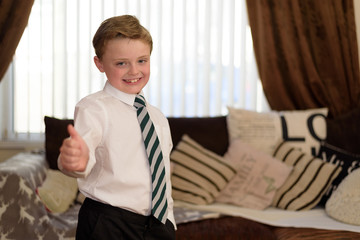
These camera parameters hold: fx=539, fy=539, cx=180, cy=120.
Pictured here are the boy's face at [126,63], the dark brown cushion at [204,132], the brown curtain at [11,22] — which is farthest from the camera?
the brown curtain at [11,22]

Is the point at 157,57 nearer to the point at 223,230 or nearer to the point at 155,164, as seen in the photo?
the point at 223,230

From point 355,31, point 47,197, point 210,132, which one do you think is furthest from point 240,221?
point 355,31

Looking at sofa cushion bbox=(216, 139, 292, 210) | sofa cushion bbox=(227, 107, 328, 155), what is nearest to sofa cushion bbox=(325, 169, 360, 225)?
sofa cushion bbox=(216, 139, 292, 210)

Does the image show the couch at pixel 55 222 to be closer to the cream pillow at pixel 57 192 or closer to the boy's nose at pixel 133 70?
the cream pillow at pixel 57 192

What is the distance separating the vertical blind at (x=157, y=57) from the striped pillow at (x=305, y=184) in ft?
2.87

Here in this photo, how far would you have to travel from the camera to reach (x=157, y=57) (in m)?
3.80

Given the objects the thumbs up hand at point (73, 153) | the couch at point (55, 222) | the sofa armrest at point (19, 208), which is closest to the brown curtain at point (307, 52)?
the couch at point (55, 222)

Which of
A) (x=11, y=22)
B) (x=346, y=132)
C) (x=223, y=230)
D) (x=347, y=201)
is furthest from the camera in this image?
(x=11, y=22)

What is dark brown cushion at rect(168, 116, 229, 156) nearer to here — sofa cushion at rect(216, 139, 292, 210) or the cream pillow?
sofa cushion at rect(216, 139, 292, 210)

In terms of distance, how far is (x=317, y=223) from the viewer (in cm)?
271

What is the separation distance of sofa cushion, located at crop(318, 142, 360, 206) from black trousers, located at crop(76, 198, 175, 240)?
5.58ft

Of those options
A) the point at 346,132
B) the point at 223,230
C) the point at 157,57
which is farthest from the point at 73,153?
the point at 157,57

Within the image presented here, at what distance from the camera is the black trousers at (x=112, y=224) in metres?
1.50

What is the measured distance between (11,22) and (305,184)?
7.16 ft
